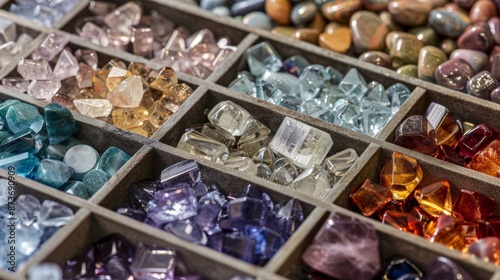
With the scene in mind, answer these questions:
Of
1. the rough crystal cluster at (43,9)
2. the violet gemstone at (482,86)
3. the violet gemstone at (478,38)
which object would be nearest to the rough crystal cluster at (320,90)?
the violet gemstone at (482,86)

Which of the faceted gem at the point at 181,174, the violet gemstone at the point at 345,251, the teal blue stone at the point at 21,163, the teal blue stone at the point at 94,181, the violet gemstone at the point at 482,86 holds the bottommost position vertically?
the teal blue stone at the point at 94,181

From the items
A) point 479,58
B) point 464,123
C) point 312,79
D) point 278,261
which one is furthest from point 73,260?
point 479,58

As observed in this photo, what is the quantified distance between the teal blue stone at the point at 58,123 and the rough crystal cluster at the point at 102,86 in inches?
3.5

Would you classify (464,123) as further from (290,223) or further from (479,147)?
(290,223)

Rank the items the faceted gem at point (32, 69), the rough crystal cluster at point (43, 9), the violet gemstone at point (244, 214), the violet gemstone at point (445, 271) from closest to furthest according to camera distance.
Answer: the violet gemstone at point (445, 271) < the violet gemstone at point (244, 214) < the faceted gem at point (32, 69) < the rough crystal cluster at point (43, 9)

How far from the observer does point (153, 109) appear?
157cm

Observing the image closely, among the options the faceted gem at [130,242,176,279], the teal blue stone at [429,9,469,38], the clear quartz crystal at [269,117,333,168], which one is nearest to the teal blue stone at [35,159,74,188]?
the faceted gem at [130,242,176,279]

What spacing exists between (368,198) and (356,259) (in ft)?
0.57

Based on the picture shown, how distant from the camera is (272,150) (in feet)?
4.94

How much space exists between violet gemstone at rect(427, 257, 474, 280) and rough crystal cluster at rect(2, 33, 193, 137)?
23.1 inches

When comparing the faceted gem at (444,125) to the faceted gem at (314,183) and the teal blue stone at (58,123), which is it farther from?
the teal blue stone at (58,123)

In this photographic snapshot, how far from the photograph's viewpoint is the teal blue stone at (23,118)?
4.78ft

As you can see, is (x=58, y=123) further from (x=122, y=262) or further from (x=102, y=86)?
(x=122, y=262)

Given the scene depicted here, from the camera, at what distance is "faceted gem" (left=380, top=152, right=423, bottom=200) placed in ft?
4.58
